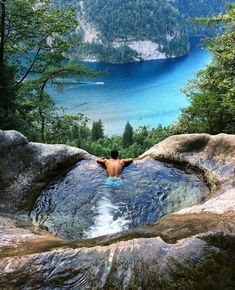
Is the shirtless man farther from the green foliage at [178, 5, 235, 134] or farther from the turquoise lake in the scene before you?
the turquoise lake

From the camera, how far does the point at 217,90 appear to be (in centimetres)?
1962

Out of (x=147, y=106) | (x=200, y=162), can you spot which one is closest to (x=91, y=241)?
(x=200, y=162)

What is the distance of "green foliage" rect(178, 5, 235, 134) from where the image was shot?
53.4ft

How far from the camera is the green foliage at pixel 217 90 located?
1628cm

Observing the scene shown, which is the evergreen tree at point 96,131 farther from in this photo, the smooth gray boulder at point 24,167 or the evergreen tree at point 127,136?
the smooth gray boulder at point 24,167

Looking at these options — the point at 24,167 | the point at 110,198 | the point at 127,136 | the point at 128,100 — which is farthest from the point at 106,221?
the point at 128,100

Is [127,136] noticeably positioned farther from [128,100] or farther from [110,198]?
[110,198]

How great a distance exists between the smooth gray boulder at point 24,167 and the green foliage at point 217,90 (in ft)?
26.1

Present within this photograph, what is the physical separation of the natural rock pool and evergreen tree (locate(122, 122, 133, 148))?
62.6 metres

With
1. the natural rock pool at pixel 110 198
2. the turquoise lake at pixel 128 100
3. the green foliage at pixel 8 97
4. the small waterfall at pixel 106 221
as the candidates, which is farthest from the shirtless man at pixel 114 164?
the turquoise lake at pixel 128 100

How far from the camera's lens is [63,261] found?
5637mm

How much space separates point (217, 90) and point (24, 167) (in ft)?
41.4

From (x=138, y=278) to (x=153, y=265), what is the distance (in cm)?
31

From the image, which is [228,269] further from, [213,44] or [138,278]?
[213,44]
